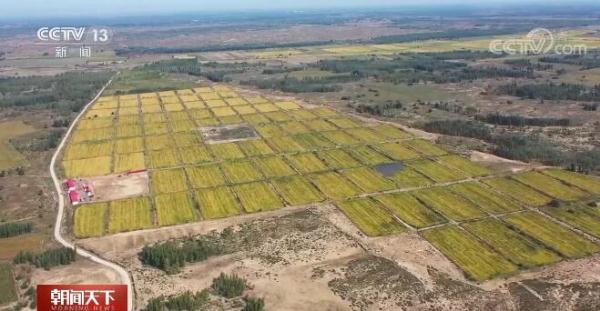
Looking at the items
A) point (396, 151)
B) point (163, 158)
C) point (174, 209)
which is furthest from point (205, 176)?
point (396, 151)

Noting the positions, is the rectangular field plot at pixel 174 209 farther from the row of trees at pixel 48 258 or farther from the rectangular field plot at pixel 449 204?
the rectangular field plot at pixel 449 204

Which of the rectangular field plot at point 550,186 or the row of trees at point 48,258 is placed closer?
the row of trees at point 48,258

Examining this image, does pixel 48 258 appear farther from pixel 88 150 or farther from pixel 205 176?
pixel 88 150

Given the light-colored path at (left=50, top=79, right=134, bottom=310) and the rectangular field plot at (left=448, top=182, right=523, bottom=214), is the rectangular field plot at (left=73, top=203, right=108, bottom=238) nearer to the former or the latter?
the light-colored path at (left=50, top=79, right=134, bottom=310)

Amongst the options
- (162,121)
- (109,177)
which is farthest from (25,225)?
(162,121)

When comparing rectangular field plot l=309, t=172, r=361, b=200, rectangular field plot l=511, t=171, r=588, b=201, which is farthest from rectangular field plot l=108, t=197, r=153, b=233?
rectangular field plot l=511, t=171, r=588, b=201

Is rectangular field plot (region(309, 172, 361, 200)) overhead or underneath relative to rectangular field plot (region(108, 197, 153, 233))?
overhead

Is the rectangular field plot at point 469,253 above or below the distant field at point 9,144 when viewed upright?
below

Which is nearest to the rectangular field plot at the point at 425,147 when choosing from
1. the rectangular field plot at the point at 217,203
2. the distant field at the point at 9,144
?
the rectangular field plot at the point at 217,203
